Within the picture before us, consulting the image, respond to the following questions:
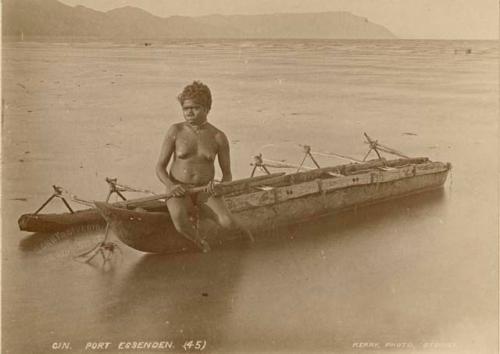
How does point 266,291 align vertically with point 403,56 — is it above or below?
below

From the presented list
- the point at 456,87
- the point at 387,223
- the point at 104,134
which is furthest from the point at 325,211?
the point at 104,134

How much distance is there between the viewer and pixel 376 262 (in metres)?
2.73

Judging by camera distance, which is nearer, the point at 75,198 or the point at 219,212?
the point at 219,212

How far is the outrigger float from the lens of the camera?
253 centimetres

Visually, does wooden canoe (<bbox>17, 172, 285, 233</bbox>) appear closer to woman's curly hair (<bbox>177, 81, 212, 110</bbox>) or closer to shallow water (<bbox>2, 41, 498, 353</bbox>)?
shallow water (<bbox>2, 41, 498, 353</bbox>)

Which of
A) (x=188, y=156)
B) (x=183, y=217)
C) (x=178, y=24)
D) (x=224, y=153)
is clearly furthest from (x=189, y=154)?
(x=178, y=24)

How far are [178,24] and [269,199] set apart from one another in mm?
1007

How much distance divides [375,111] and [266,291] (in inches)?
58.0

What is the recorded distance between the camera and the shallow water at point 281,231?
240 centimetres

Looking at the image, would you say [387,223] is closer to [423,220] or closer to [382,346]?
[423,220]

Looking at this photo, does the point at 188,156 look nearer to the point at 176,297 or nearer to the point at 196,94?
the point at 196,94

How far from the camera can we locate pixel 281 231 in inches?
115

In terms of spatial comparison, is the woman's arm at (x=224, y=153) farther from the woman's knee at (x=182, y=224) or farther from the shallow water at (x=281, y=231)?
the shallow water at (x=281, y=231)

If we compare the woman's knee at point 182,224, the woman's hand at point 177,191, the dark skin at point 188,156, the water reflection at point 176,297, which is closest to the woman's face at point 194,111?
the dark skin at point 188,156
